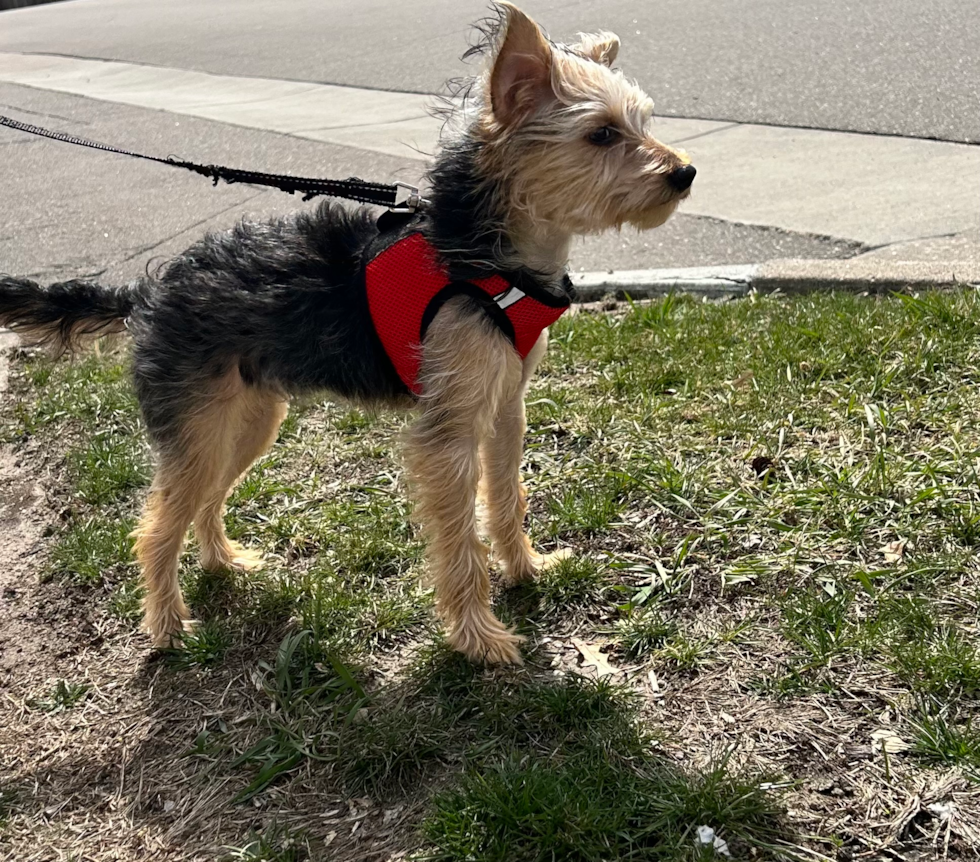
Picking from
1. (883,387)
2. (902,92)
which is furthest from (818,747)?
(902,92)

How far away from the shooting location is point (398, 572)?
3965 mm

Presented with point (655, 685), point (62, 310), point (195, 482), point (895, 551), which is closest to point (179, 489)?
point (195, 482)

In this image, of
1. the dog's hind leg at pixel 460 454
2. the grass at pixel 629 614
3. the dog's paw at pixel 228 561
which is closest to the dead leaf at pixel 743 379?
the grass at pixel 629 614

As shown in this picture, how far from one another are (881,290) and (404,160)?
4365 mm

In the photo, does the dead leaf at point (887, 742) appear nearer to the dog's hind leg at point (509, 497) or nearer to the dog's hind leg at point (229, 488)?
the dog's hind leg at point (509, 497)

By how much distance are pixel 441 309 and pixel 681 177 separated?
849 mm

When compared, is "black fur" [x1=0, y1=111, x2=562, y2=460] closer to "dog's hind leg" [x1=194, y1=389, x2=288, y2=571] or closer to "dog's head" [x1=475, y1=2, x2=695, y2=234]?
"dog's head" [x1=475, y1=2, x2=695, y2=234]

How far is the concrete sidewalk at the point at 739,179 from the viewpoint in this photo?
5672 millimetres

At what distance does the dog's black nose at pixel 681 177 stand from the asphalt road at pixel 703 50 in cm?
526

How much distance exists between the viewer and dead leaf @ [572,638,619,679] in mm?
3320

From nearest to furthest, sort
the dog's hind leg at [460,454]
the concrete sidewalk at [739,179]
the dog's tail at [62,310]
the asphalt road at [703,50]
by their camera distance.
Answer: the dog's hind leg at [460,454] → the dog's tail at [62,310] → the concrete sidewalk at [739,179] → the asphalt road at [703,50]

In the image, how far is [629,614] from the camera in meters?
3.53

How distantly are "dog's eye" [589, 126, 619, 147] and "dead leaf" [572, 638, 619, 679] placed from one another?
168 centimetres

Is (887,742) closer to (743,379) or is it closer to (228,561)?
(743,379)
